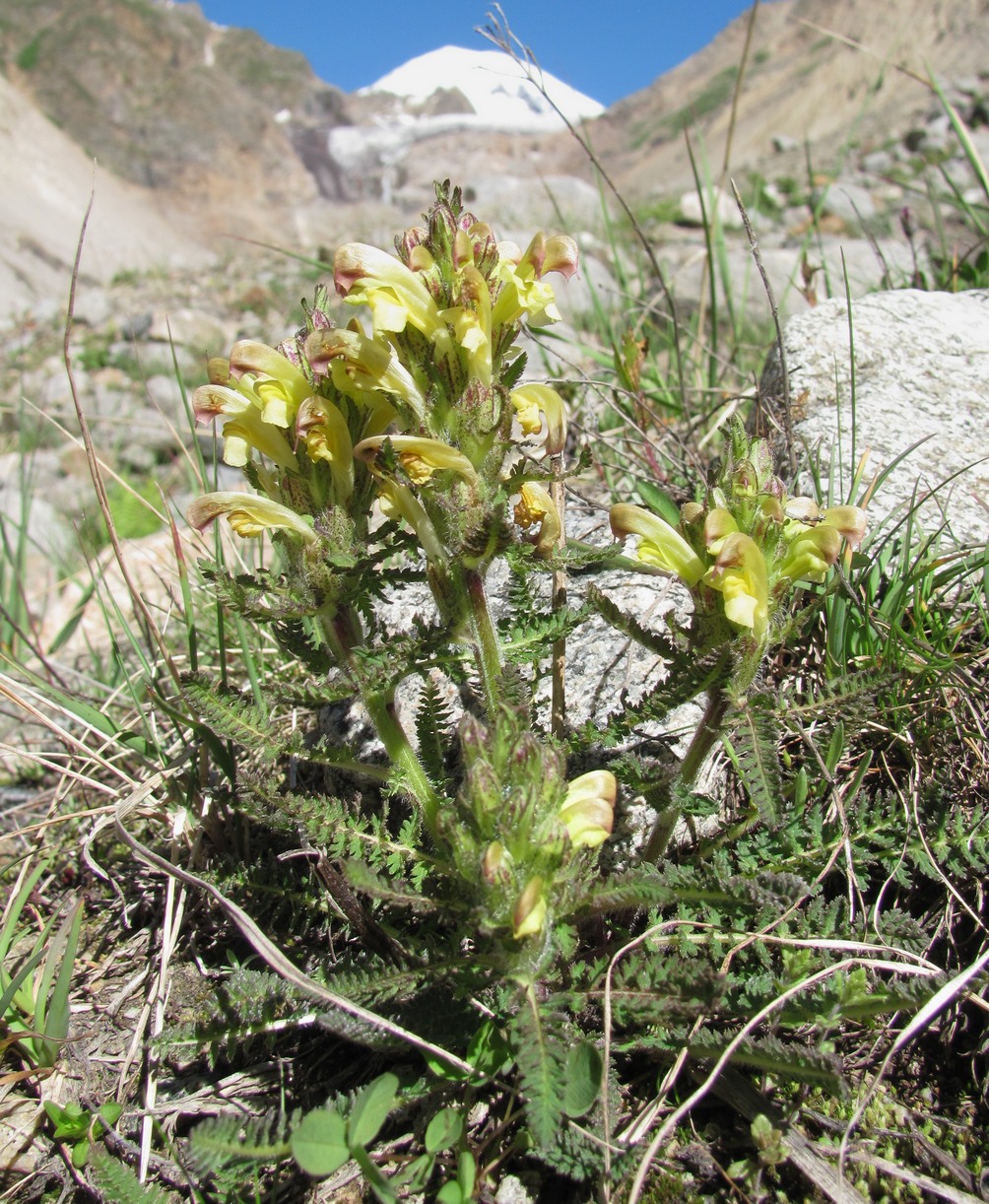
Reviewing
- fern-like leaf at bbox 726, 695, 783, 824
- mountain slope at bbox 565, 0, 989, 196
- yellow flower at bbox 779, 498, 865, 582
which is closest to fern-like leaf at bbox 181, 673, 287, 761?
fern-like leaf at bbox 726, 695, 783, 824

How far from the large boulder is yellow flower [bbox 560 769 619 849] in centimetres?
146

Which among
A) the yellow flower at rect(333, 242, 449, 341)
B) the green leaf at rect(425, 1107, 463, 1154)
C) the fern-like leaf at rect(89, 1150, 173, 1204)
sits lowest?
the fern-like leaf at rect(89, 1150, 173, 1204)

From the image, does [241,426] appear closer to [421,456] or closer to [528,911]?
[421,456]

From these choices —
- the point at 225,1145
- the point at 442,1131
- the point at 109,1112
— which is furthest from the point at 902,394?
the point at 109,1112

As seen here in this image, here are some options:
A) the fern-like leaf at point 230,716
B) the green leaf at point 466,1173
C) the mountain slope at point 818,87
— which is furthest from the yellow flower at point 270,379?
the mountain slope at point 818,87

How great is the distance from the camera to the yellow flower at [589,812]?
5.12 feet

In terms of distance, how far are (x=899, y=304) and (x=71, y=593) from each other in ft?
16.1

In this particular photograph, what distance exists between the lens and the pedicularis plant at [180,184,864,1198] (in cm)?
→ 155

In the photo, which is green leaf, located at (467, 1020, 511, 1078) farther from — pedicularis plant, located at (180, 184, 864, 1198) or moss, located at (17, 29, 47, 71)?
moss, located at (17, 29, 47, 71)

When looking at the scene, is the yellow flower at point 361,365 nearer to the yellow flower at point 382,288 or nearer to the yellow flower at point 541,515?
the yellow flower at point 382,288

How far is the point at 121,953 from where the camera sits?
2.34 m

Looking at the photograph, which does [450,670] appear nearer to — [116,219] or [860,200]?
[860,200]

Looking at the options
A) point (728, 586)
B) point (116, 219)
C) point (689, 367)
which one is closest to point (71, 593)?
point (689, 367)

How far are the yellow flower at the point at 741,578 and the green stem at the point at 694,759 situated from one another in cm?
21
